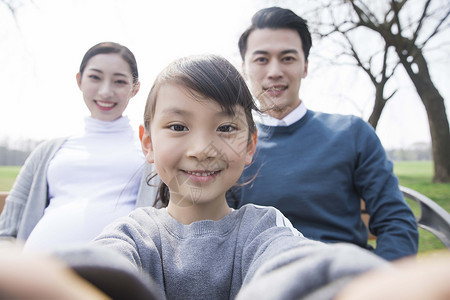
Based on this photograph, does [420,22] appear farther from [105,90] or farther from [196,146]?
[196,146]

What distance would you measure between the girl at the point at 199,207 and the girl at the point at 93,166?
20.5 inches

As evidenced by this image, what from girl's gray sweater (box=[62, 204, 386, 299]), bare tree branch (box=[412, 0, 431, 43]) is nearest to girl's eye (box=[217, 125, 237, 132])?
girl's gray sweater (box=[62, 204, 386, 299])

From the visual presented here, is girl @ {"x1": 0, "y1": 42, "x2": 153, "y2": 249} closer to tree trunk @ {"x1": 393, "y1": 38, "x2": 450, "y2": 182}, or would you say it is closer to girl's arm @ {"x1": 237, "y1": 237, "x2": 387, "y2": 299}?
girl's arm @ {"x1": 237, "y1": 237, "x2": 387, "y2": 299}

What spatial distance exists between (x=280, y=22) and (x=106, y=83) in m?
0.80

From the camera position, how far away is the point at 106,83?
1425mm

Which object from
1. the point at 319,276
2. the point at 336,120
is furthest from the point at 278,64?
the point at 319,276

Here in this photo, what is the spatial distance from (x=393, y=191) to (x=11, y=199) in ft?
5.24

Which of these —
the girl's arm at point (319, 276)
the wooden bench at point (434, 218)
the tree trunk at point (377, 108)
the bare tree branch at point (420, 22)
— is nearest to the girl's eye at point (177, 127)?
the girl's arm at point (319, 276)

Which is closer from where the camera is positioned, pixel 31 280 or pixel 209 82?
pixel 31 280

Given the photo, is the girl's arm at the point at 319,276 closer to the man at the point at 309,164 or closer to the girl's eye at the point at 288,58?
the man at the point at 309,164

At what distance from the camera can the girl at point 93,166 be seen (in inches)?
49.9

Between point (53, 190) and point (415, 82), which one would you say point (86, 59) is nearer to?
point (53, 190)

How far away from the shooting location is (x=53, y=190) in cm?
141

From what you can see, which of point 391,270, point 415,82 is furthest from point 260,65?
point 415,82
